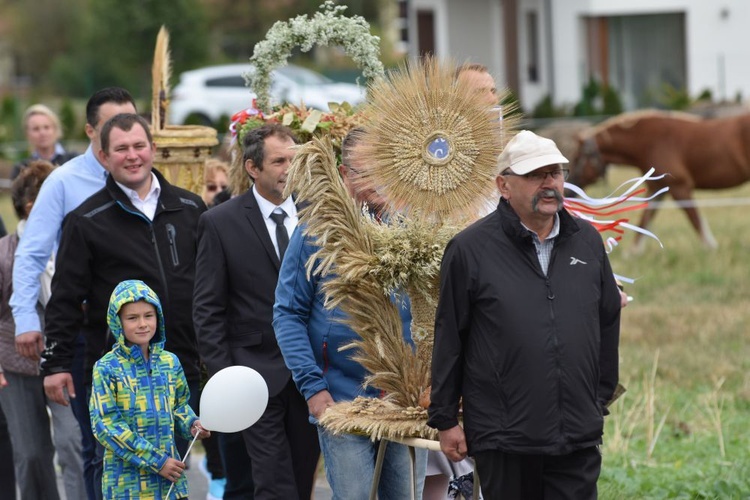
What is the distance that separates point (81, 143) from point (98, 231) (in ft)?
93.9

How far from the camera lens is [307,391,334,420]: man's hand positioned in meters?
5.15

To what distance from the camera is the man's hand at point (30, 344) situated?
21.0ft

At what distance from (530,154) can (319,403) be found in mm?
1364

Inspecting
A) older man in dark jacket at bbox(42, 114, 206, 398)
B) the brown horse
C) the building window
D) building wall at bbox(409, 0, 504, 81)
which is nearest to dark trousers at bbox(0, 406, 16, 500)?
older man in dark jacket at bbox(42, 114, 206, 398)

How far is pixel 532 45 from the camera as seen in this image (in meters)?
42.1

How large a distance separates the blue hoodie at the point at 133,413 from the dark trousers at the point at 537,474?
1.57 m

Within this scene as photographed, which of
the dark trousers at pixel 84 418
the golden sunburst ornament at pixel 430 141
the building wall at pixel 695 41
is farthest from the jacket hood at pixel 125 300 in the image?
the building wall at pixel 695 41

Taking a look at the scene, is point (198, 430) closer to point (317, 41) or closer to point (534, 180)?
point (534, 180)

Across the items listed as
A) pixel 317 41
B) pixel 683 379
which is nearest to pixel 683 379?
pixel 683 379

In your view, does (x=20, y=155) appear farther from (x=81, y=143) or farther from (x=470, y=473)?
(x=470, y=473)

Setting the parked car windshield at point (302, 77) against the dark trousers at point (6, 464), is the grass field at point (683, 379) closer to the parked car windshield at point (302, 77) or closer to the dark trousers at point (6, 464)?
the dark trousers at point (6, 464)

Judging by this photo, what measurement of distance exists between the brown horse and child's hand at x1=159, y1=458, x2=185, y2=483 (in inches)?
541

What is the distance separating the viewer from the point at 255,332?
19.2ft

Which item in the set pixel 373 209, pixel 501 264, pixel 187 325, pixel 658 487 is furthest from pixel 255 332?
pixel 658 487
